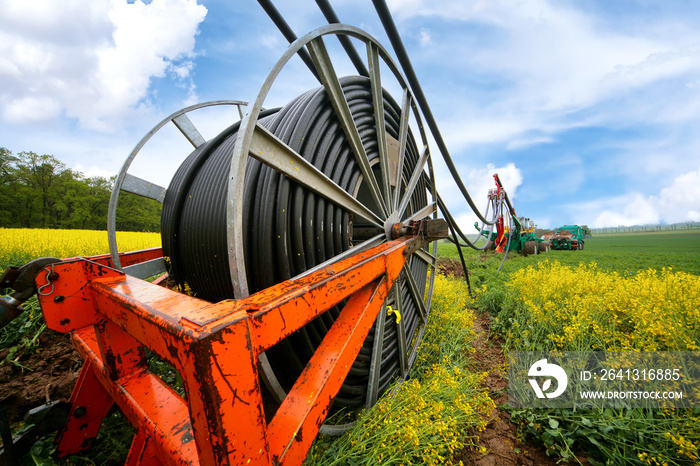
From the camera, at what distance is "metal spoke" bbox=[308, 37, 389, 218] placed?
6.83 ft

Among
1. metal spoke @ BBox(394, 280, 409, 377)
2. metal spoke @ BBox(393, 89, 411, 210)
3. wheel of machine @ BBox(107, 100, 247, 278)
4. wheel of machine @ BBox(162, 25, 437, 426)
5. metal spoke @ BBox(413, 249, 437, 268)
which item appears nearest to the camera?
wheel of machine @ BBox(162, 25, 437, 426)

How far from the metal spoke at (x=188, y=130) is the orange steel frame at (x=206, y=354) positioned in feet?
8.04

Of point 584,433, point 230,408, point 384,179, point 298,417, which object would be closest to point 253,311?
point 230,408

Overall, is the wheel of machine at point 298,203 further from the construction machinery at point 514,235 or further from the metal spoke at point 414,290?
the construction machinery at point 514,235

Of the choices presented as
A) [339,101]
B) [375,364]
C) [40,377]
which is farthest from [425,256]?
[40,377]

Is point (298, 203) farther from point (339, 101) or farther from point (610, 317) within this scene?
point (610, 317)

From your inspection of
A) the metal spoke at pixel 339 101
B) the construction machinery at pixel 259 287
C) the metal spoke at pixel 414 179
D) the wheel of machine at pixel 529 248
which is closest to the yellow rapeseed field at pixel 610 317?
the construction machinery at pixel 259 287

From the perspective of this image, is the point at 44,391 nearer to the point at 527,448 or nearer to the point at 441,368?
the point at 441,368

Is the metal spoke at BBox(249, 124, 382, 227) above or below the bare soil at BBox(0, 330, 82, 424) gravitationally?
above

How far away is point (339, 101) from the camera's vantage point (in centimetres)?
234

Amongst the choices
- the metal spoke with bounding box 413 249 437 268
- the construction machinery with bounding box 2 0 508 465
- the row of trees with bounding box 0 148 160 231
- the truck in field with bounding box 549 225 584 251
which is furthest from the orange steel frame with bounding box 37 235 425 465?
the row of trees with bounding box 0 148 160 231

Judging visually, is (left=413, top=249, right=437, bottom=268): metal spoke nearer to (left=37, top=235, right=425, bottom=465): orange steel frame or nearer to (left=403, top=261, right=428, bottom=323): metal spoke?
(left=403, top=261, right=428, bottom=323): metal spoke

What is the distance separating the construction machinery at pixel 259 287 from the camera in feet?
3.04

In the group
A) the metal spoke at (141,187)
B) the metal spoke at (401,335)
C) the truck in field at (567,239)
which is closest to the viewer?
the metal spoke at (401,335)
